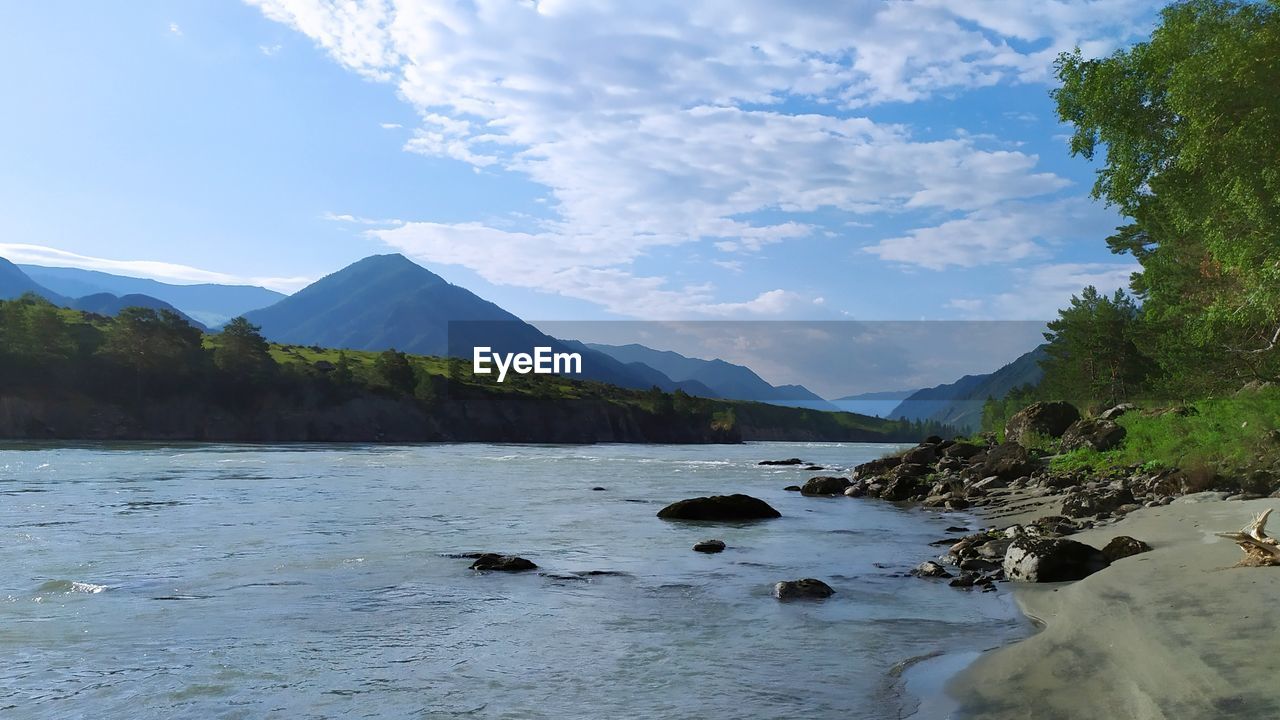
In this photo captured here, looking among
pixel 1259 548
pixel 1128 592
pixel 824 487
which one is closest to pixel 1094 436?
pixel 824 487

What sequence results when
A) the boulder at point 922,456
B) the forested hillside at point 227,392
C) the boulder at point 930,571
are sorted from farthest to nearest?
the forested hillside at point 227,392, the boulder at point 922,456, the boulder at point 930,571

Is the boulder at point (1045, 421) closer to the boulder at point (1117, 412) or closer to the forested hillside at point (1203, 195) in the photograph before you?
the boulder at point (1117, 412)

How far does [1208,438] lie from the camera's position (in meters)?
23.9

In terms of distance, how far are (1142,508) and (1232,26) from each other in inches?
517

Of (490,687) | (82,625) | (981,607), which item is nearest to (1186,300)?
(981,607)

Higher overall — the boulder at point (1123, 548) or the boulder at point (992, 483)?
the boulder at point (1123, 548)

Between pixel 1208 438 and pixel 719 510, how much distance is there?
15245 mm

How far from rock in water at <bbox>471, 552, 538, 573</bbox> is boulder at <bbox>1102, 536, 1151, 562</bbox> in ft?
39.3

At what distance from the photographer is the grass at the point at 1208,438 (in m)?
21.5

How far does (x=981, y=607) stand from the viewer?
14.3m

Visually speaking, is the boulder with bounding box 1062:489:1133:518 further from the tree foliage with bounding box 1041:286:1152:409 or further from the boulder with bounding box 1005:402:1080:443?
the tree foliage with bounding box 1041:286:1152:409

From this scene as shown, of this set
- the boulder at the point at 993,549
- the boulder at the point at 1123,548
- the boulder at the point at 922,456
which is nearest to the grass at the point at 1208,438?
the boulder at the point at 993,549

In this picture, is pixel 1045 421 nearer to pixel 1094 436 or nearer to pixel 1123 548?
pixel 1094 436

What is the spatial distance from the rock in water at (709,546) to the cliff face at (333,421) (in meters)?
111
